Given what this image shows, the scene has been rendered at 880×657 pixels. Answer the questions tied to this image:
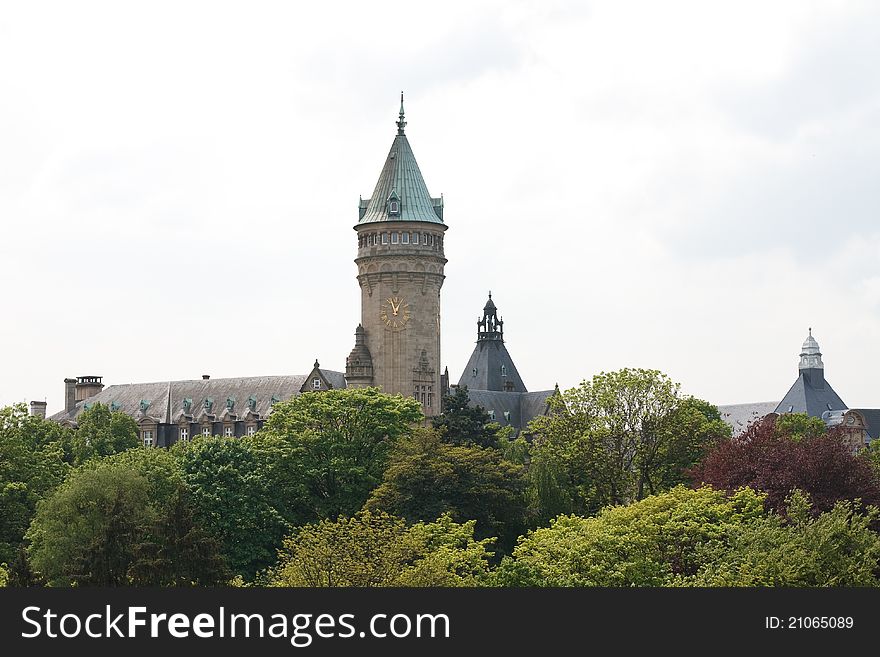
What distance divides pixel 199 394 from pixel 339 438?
62005 mm

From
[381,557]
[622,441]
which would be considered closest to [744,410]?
[622,441]

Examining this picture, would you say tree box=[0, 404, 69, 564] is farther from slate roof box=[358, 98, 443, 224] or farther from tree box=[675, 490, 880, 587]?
slate roof box=[358, 98, 443, 224]

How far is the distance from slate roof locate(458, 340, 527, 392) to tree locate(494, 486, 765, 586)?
327 feet

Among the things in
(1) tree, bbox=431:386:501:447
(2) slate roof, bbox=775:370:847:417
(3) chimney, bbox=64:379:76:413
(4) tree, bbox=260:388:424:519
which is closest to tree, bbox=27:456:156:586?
(4) tree, bbox=260:388:424:519

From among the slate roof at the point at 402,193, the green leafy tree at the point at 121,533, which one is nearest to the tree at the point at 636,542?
the green leafy tree at the point at 121,533

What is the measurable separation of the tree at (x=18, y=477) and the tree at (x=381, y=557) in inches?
687

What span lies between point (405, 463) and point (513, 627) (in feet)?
152

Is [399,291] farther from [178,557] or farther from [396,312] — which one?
[178,557]

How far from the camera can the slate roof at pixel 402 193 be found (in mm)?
120938

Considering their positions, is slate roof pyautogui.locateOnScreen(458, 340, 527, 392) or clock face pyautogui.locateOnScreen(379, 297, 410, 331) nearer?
clock face pyautogui.locateOnScreen(379, 297, 410, 331)

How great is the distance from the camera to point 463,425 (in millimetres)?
89062

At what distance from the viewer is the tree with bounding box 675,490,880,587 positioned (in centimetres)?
4841

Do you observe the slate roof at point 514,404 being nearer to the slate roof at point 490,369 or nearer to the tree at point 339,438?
the slate roof at point 490,369

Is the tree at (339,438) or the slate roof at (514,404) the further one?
the slate roof at (514,404)
